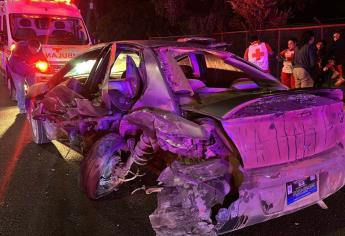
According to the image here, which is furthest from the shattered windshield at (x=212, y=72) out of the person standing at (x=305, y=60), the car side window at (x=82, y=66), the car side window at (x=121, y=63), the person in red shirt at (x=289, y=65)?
the person in red shirt at (x=289, y=65)

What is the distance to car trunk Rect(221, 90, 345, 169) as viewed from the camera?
3260 mm

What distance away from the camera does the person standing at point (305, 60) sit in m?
8.67

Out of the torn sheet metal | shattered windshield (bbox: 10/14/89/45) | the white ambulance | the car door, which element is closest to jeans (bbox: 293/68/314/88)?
the white ambulance

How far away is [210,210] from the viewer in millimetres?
3178

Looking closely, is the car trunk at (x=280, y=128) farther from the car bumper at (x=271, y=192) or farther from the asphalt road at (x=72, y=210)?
the asphalt road at (x=72, y=210)

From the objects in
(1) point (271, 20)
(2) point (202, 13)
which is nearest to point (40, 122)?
(1) point (271, 20)

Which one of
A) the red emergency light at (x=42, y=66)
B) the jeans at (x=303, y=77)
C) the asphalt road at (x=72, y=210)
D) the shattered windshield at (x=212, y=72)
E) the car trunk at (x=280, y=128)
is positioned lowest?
the asphalt road at (x=72, y=210)

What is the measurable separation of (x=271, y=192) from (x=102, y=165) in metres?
1.69

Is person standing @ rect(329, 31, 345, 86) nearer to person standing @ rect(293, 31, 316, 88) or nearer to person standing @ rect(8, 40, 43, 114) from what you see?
person standing @ rect(293, 31, 316, 88)

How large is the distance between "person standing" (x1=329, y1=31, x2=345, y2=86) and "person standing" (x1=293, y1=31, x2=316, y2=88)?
3.88ft

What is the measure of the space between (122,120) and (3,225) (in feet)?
4.72

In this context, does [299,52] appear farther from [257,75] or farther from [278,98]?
[278,98]

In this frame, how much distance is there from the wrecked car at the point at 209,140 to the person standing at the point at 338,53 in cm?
574

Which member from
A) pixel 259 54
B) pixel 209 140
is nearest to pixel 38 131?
pixel 209 140
